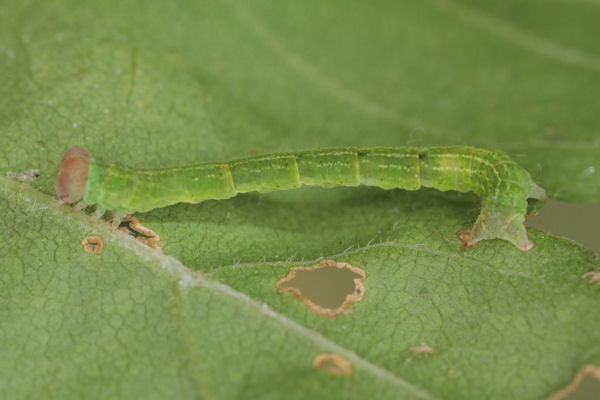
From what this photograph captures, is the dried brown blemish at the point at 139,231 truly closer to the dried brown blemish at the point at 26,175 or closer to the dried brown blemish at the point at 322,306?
the dried brown blemish at the point at 26,175

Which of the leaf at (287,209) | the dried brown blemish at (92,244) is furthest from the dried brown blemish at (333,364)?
the dried brown blemish at (92,244)

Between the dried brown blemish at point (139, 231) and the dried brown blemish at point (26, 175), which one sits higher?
the dried brown blemish at point (26, 175)

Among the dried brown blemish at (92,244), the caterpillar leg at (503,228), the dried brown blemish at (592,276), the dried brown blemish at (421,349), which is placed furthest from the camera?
the caterpillar leg at (503,228)

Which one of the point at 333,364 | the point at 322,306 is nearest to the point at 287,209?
the point at 322,306

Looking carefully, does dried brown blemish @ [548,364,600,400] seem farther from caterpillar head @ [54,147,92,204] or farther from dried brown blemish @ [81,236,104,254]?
caterpillar head @ [54,147,92,204]

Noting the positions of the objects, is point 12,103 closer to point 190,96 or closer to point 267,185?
point 190,96

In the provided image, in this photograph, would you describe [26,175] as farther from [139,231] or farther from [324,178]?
[324,178]

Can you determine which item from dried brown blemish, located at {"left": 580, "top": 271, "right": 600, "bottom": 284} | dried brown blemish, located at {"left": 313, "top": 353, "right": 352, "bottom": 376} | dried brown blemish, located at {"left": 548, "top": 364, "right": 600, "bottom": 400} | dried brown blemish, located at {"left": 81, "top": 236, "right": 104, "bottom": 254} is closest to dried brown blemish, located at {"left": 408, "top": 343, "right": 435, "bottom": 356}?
dried brown blemish, located at {"left": 313, "top": 353, "right": 352, "bottom": 376}
